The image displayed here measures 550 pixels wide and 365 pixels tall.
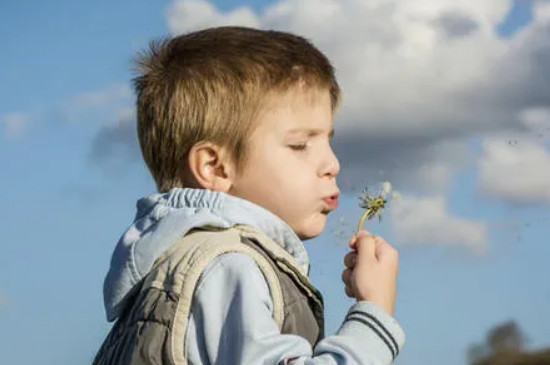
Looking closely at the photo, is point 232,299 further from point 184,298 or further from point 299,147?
point 299,147

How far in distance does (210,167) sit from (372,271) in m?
0.72

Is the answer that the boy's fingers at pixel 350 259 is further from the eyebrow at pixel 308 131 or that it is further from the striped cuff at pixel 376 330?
the eyebrow at pixel 308 131

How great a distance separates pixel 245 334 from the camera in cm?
403

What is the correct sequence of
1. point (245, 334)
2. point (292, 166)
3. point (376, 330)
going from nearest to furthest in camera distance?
point (245, 334)
point (376, 330)
point (292, 166)

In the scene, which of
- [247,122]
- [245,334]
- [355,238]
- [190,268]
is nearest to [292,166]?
[247,122]

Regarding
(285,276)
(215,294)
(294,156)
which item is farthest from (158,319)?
(294,156)

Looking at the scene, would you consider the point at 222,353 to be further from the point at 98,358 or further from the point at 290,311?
the point at 98,358

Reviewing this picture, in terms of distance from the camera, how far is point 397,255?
15.2 feet

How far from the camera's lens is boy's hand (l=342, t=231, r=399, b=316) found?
14.6 feet

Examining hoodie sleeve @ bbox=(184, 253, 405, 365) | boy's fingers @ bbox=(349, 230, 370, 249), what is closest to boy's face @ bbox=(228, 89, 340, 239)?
boy's fingers @ bbox=(349, 230, 370, 249)

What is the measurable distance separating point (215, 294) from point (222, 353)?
0.20 meters

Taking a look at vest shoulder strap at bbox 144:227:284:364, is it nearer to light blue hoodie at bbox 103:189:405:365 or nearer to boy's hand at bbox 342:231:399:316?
light blue hoodie at bbox 103:189:405:365

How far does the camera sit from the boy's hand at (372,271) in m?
4.46

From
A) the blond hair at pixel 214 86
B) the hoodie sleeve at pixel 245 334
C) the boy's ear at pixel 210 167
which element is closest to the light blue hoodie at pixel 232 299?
the hoodie sleeve at pixel 245 334
